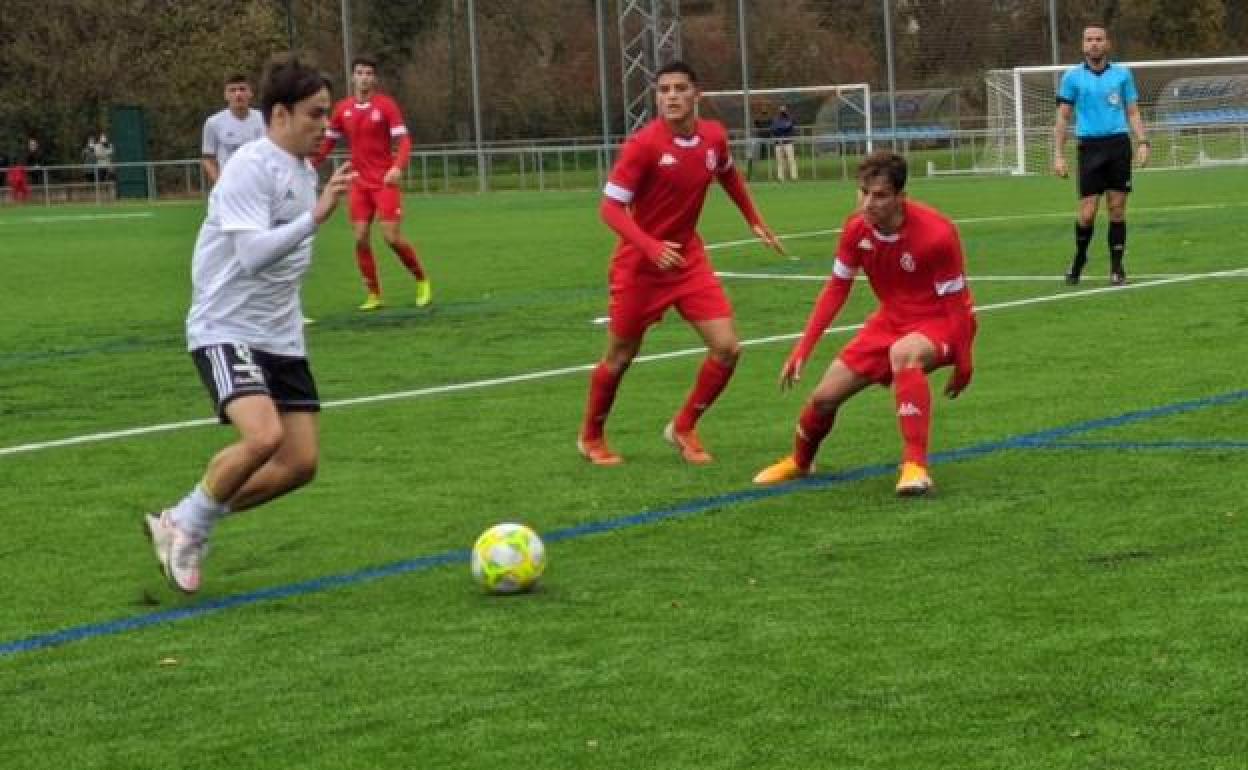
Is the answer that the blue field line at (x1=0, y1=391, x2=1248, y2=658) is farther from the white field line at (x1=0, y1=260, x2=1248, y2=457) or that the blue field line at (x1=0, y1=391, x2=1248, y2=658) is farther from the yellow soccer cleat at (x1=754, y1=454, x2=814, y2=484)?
the white field line at (x1=0, y1=260, x2=1248, y2=457)

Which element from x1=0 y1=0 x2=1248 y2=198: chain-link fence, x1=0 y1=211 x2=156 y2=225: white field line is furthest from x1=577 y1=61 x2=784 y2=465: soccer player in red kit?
x1=0 y1=0 x2=1248 y2=198: chain-link fence

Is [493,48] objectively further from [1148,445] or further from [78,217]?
[1148,445]

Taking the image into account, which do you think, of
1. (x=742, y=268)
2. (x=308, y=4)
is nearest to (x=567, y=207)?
(x=742, y=268)

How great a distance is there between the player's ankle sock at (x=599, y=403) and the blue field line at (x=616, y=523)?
129cm

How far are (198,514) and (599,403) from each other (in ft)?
10.2

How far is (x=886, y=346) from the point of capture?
963 centimetres

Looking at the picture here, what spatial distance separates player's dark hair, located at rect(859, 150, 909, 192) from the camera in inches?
365

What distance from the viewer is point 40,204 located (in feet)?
183

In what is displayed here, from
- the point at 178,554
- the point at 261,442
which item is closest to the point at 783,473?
the point at 261,442

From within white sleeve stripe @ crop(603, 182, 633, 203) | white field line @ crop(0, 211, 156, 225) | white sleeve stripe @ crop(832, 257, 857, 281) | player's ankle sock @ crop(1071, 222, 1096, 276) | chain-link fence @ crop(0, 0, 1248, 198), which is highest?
chain-link fence @ crop(0, 0, 1248, 198)

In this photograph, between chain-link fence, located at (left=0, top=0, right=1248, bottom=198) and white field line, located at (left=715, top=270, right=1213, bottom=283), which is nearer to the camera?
white field line, located at (left=715, top=270, right=1213, bottom=283)

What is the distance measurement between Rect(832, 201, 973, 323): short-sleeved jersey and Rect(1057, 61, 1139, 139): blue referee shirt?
964 cm

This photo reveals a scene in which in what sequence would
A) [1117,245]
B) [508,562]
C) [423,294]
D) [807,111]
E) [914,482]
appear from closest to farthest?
[508,562] < [914,482] < [1117,245] < [423,294] < [807,111]

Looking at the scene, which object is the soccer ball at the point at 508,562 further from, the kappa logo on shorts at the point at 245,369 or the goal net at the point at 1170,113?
the goal net at the point at 1170,113
